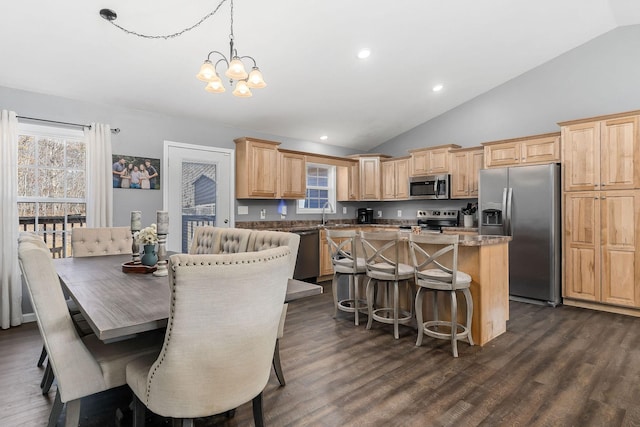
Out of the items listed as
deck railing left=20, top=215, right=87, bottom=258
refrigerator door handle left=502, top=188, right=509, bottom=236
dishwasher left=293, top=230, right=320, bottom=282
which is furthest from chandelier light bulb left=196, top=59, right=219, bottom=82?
refrigerator door handle left=502, top=188, right=509, bottom=236

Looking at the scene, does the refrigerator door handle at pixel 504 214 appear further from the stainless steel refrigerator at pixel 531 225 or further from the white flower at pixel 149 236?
the white flower at pixel 149 236

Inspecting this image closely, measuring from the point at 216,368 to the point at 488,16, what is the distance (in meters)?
4.35

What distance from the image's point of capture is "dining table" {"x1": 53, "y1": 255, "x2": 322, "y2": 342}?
1.32 metres

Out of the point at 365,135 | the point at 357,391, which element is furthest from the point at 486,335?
the point at 365,135

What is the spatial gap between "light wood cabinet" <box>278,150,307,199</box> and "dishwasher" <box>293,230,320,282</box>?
69 centimetres

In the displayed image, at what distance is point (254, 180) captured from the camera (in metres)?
5.10

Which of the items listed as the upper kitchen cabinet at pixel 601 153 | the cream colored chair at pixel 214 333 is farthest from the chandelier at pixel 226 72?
the upper kitchen cabinet at pixel 601 153

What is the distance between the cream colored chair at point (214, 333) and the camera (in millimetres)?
1201

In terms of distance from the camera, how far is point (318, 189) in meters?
6.57

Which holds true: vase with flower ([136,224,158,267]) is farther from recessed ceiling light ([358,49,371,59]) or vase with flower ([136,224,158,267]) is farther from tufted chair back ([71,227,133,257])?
recessed ceiling light ([358,49,371,59])

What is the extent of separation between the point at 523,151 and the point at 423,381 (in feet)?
12.1

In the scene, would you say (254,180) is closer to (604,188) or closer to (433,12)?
(433,12)

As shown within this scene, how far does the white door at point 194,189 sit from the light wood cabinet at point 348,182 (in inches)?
90.8

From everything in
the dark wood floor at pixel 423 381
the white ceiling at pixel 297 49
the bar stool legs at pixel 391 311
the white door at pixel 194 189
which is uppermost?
the white ceiling at pixel 297 49
